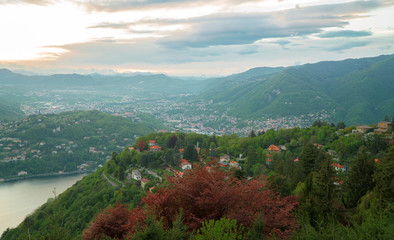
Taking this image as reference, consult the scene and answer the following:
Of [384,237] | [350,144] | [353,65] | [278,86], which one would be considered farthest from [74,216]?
[353,65]

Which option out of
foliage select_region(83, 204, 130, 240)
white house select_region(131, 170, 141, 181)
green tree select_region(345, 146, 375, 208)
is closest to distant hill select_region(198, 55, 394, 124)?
white house select_region(131, 170, 141, 181)

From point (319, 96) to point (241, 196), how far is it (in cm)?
12621

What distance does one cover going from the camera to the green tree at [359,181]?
12.2 meters

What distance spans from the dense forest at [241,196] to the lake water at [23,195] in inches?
349

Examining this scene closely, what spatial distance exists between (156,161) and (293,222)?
74.7 ft

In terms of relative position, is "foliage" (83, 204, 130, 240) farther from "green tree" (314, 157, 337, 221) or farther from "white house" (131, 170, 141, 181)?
"white house" (131, 170, 141, 181)

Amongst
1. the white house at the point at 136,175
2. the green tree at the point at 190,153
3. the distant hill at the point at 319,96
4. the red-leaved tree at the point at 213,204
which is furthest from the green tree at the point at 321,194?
the distant hill at the point at 319,96

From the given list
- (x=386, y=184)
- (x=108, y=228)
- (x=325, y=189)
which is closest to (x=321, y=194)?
(x=325, y=189)

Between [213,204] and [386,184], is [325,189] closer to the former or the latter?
[386,184]

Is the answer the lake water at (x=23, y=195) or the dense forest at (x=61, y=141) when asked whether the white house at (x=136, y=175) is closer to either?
the lake water at (x=23, y=195)

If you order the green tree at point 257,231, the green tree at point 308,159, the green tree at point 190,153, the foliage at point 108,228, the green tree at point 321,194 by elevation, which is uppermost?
the green tree at point 257,231

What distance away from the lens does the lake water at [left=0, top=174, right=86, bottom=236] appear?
31653 mm

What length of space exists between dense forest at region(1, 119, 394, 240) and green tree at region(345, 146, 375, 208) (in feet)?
0.14

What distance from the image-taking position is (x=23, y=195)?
3981 centimetres
